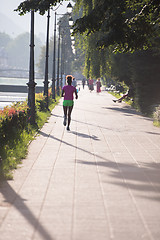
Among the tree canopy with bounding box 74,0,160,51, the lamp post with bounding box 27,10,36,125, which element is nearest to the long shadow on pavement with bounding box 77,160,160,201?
the tree canopy with bounding box 74,0,160,51

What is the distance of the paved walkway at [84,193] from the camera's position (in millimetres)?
5000

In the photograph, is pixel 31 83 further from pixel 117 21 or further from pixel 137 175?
pixel 137 175

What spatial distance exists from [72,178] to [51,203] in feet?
5.16

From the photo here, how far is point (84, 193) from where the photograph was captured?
6.63 meters

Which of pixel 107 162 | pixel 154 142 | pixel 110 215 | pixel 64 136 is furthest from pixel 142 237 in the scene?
pixel 64 136

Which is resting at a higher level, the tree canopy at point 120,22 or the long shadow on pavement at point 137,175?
the tree canopy at point 120,22

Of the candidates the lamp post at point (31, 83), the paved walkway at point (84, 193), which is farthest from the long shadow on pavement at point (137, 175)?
the lamp post at point (31, 83)

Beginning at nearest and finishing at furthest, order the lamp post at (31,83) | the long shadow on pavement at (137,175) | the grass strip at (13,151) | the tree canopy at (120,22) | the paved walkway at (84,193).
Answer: the paved walkway at (84,193) < the long shadow on pavement at (137,175) < the grass strip at (13,151) < the tree canopy at (120,22) < the lamp post at (31,83)

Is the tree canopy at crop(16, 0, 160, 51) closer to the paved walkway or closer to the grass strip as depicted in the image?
the paved walkway

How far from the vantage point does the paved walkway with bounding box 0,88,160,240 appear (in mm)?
5000

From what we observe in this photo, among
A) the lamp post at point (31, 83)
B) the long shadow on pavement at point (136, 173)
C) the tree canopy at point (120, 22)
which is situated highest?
the tree canopy at point (120, 22)

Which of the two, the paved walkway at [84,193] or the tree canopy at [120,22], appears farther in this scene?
the tree canopy at [120,22]

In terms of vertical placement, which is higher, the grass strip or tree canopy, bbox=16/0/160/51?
tree canopy, bbox=16/0/160/51

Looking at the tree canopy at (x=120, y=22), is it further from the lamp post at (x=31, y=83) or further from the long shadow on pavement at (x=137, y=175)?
the lamp post at (x=31, y=83)
